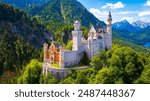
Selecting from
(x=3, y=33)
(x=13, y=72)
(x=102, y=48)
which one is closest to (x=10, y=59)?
(x=13, y=72)

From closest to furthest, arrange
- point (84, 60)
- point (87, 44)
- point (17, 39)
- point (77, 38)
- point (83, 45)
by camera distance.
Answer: point (77, 38) < point (84, 60) < point (83, 45) < point (87, 44) < point (17, 39)

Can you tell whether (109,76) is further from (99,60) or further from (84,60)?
(84,60)

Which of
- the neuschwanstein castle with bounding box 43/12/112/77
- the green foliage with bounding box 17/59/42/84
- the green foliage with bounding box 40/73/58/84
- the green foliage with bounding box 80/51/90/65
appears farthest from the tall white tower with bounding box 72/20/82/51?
the green foliage with bounding box 17/59/42/84

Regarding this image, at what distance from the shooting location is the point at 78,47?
37500 mm

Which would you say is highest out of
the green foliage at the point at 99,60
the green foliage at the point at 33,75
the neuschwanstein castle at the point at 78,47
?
the neuschwanstein castle at the point at 78,47

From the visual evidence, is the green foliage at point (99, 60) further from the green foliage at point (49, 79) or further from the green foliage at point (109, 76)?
the green foliage at point (49, 79)

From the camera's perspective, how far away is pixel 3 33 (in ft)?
229

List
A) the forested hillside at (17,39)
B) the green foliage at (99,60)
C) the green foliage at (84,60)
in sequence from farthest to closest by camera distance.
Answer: the forested hillside at (17,39)
the green foliage at (84,60)
the green foliage at (99,60)

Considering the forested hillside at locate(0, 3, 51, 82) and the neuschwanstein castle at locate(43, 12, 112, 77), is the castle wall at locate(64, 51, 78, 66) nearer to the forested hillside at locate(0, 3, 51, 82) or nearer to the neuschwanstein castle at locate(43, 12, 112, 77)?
the neuschwanstein castle at locate(43, 12, 112, 77)

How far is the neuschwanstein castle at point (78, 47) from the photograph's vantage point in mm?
35812

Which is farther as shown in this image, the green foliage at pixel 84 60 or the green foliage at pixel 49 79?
the green foliage at pixel 84 60

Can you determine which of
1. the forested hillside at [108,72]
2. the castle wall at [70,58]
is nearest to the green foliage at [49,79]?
the forested hillside at [108,72]

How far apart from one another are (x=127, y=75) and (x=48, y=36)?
50.8 metres

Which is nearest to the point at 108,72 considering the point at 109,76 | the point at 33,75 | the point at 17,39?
the point at 109,76
